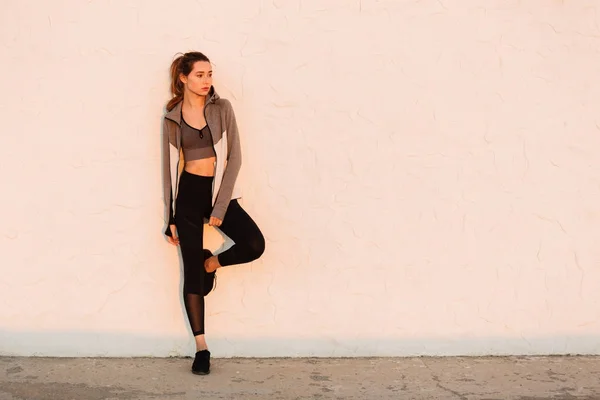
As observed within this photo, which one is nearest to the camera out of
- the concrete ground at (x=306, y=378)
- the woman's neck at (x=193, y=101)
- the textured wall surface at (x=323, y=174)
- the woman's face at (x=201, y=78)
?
the concrete ground at (x=306, y=378)

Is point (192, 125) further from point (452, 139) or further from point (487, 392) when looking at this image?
point (487, 392)

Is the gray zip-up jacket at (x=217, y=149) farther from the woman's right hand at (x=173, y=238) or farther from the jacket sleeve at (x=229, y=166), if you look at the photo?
the woman's right hand at (x=173, y=238)

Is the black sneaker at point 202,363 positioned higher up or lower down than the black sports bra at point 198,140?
lower down

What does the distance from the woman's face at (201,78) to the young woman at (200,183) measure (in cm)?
6

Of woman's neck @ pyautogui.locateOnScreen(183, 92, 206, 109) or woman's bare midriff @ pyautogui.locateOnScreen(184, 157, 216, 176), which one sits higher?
woman's neck @ pyautogui.locateOnScreen(183, 92, 206, 109)

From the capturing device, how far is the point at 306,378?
530cm

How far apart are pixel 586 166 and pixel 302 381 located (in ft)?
7.25

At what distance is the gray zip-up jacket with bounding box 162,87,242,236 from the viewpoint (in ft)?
17.3

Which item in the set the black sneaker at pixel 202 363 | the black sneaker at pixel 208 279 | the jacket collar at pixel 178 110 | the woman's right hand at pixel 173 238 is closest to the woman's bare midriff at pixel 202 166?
the jacket collar at pixel 178 110

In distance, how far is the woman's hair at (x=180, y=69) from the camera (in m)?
5.21

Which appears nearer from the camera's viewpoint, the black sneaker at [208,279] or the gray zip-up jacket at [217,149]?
the gray zip-up jacket at [217,149]

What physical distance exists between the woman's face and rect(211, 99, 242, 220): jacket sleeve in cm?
17

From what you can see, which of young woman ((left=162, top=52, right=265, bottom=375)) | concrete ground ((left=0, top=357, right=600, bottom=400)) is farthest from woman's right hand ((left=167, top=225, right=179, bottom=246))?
concrete ground ((left=0, top=357, right=600, bottom=400))

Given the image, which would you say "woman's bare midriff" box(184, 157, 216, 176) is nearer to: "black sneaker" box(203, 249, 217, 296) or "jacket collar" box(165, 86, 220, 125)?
"jacket collar" box(165, 86, 220, 125)
